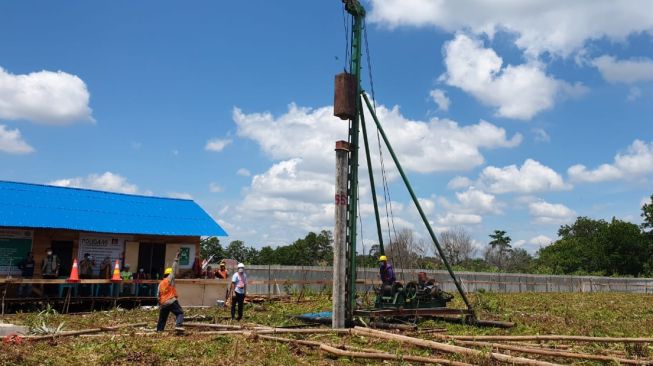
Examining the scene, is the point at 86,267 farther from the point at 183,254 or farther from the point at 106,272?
the point at 183,254

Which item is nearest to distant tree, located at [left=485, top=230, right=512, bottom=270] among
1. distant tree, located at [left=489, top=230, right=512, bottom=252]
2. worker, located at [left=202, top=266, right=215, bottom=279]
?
distant tree, located at [left=489, top=230, right=512, bottom=252]

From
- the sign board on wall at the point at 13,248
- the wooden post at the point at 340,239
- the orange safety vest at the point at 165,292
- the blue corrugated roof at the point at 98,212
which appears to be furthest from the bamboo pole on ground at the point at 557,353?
the sign board on wall at the point at 13,248

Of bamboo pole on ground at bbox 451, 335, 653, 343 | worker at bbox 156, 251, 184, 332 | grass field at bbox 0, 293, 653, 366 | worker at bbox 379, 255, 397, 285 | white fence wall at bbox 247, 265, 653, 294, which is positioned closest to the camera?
grass field at bbox 0, 293, 653, 366

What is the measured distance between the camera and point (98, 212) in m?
24.2

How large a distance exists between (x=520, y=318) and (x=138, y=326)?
12.9 meters

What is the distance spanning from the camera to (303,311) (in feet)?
73.4

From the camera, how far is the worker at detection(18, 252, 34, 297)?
815 inches

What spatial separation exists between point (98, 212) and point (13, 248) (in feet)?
12.1

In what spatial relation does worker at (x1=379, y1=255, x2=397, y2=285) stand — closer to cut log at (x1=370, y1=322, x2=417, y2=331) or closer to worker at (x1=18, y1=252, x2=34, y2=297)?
cut log at (x1=370, y1=322, x2=417, y2=331)

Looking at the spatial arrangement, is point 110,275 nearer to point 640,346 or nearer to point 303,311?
point 303,311

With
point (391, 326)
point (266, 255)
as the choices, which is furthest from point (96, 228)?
point (266, 255)

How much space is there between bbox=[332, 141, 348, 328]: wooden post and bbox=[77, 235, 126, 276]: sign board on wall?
39.1ft

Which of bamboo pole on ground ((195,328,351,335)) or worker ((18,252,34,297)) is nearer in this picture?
bamboo pole on ground ((195,328,351,335))

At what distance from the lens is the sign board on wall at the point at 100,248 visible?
2316 centimetres
